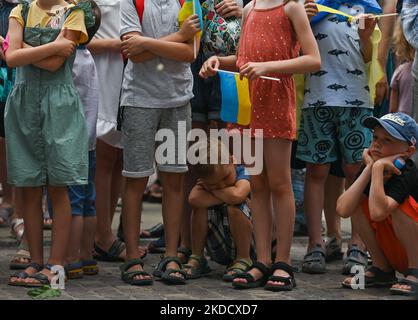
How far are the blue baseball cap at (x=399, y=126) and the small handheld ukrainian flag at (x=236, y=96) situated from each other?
0.70m

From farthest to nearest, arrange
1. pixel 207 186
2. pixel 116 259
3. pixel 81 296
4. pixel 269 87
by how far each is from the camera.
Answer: pixel 116 259
pixel 207 186
pixel 269 87
pixel 81 296

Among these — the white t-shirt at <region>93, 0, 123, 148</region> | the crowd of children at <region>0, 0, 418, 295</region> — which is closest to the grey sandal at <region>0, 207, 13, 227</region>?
the crowd of children at <region>0, 0, 418, 295</region>

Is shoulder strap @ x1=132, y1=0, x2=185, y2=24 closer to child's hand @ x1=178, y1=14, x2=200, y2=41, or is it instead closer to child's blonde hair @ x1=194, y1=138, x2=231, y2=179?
child's hand @ x1=178, y1=14, x2=200, y2=41

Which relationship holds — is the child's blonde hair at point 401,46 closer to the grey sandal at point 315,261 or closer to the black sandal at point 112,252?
the grey sandal at point 315,261

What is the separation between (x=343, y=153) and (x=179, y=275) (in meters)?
1.43

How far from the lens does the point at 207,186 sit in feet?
21.9

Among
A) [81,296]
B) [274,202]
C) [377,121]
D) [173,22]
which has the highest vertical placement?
[173,22]

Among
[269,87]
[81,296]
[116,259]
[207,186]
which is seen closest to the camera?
[81,296]

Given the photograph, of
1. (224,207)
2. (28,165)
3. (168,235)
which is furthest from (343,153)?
(28,165)

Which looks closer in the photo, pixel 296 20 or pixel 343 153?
pixel 296 20

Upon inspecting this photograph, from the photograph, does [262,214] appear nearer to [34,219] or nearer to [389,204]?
[389,204]

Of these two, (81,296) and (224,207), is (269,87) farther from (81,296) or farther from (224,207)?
(81,296)

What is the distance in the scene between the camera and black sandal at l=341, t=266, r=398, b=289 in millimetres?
6285

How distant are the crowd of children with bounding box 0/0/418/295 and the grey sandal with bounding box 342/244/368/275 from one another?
0.05ft
